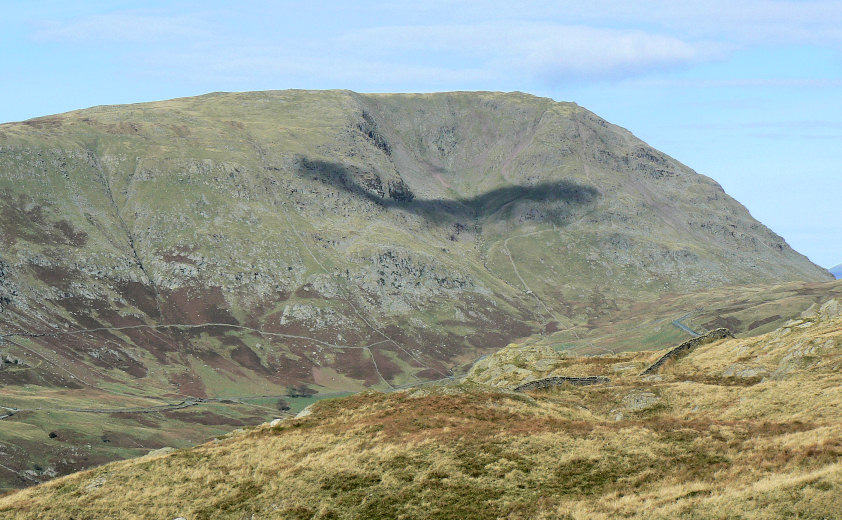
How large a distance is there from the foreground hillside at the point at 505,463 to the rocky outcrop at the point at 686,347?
1904 cm

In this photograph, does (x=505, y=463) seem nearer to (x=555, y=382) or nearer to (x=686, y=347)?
(x=555, y=382)

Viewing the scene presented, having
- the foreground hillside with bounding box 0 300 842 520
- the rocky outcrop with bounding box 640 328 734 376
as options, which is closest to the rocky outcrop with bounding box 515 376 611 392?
the rocky outcrop with bounding box 640 328 734 376

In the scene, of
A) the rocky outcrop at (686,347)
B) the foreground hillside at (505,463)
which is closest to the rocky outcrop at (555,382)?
the rocky outcrop at (686,347)

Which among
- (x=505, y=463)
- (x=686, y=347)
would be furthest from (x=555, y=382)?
(x=505, y=463)

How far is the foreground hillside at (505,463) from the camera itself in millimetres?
33688

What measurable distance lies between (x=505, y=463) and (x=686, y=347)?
180 feet

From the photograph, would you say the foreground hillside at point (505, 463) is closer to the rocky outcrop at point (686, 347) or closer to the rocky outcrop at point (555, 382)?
the rocky outcrop at point (555, 382)

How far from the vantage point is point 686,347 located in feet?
286

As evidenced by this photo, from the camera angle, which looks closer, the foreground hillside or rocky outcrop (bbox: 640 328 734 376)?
the foreground hillside

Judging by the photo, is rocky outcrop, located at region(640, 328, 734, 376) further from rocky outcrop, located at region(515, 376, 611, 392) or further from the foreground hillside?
the foreground hillside

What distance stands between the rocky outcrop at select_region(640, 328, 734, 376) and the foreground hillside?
1904 cm

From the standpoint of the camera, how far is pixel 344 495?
3925 centimetres

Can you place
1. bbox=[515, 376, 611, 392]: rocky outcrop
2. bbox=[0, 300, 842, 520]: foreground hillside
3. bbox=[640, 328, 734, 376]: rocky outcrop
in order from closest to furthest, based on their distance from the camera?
bbox=[0, 300, 842, 520]: foreground hillside → bbox=[515, 376, 611, 392]: rocky outcrop → bbox=[640, 328, 734, 376]: rocky outcrop

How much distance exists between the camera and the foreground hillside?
111ft
